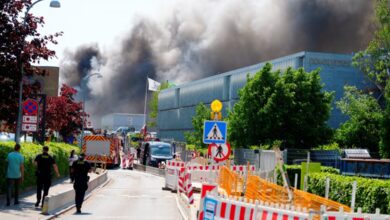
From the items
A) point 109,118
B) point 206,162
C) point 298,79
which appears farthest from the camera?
point 109,118

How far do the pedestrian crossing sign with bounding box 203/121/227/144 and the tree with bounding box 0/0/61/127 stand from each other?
725 cm

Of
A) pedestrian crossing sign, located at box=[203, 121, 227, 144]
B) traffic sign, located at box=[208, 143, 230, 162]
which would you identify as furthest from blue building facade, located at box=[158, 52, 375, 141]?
pedestrian crossing sign, located at box=[203, 121, 227, 144]

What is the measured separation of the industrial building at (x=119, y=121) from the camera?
133m

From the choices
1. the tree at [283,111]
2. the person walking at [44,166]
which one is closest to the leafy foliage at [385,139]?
the tree at [283,111]

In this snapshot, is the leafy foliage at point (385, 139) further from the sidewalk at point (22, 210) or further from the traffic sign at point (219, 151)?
the sidewalk at point (22, 210)

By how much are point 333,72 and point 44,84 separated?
2958 cm

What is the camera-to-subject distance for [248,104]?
49.7 m

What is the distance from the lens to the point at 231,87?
8569 centimetres

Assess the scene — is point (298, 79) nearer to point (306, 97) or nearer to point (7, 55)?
point (306, 97)

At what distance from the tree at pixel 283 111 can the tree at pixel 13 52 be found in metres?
27.2

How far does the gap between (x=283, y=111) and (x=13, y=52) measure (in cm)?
2901

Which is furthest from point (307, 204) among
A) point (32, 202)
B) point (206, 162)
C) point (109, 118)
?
point (109, 118)

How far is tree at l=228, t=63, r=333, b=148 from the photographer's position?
4881cm

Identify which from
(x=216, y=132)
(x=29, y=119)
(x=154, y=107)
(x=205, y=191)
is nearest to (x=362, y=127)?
(x=29, y=119)
